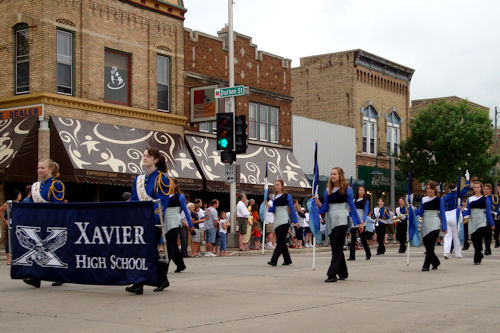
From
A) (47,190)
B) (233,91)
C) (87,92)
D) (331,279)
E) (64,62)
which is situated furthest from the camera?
(87,92)

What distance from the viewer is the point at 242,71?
33.4 m

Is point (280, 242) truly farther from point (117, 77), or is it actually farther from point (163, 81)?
point (163, 81)

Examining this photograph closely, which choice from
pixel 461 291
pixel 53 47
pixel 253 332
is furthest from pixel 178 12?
pixel 253 332

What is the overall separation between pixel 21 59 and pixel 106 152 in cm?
416

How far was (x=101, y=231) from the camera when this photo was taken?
409 inches

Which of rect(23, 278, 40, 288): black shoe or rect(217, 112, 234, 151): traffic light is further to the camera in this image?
rect(217, 112, 234, 151): traffic light

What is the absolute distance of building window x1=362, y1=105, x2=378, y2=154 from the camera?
43.3 metres

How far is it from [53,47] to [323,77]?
21683 millimetres

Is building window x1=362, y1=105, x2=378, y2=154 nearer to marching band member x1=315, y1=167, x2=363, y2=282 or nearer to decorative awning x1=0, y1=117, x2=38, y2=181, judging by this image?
decorative awning x1=0, y1=117, x2=38, y2=181

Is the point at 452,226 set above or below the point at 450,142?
below

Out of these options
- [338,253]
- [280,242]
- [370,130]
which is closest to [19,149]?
[280,242]

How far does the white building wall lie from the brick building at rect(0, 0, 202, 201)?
368 inches

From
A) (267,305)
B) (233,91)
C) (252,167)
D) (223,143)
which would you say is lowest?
(267,305)

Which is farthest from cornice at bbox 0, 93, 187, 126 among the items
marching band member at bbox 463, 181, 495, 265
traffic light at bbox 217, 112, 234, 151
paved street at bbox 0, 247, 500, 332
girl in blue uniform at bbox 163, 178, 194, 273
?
marching band member at bbox 463, 181, 495, 265
